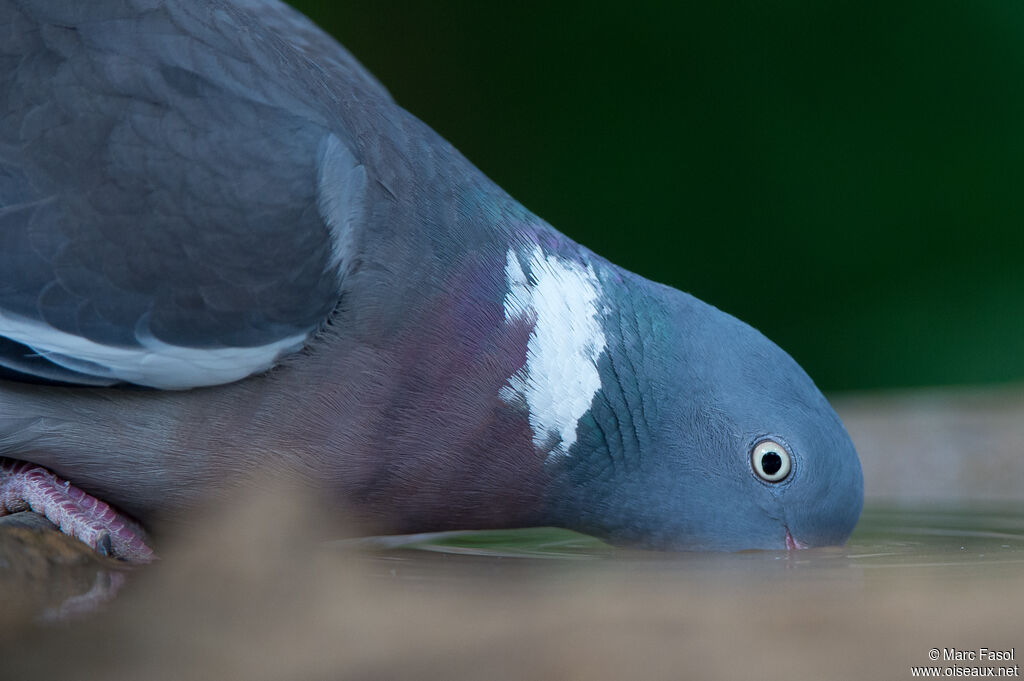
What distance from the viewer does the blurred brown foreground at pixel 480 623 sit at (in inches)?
38.4

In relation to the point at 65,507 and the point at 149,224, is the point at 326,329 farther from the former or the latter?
the point at 65,507

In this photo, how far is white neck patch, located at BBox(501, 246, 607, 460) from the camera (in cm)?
185

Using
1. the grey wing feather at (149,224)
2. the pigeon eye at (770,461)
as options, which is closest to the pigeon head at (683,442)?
the pigeon eye at (770,461)

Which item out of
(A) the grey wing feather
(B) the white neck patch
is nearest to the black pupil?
(B) the white neck patch

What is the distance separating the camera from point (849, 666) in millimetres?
961

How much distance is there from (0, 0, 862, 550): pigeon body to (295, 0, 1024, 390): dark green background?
7.71ft

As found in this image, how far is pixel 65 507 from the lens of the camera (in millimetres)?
1660

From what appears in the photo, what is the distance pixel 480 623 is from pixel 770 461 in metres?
1.00

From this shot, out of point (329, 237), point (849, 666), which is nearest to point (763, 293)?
point (329, 237)

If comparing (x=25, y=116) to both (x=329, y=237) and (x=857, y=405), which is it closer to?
(x=329, y=237)

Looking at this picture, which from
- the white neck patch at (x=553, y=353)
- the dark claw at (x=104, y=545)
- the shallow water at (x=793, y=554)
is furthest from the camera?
the white neck patch at (x=553, y=353)

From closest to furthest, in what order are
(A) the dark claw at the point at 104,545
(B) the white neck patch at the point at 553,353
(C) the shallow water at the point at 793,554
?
(C) the shallow water at the point at 793,554, (A) the dark claw at the point at 104,545, (B) the white neck patch at the point at 553,353

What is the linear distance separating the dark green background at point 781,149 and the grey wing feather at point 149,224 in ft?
8.88

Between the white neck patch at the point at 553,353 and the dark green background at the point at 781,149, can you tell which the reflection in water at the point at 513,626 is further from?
the dark green background at the point at 781,149
